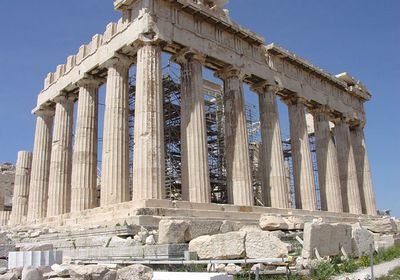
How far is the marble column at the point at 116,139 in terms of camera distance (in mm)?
21875

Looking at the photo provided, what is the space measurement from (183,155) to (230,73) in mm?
6409

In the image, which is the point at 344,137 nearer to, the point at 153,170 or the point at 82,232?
the point at 153,170

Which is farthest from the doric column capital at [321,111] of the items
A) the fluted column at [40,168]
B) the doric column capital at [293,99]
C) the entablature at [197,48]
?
the fluted column at [40,168]

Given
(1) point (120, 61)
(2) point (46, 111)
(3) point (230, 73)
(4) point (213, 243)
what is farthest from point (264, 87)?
(4) point (213, 243)

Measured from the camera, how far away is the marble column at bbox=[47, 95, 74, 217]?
2722 cm

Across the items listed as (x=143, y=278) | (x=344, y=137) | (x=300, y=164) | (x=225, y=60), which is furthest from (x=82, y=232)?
(x=344, y=137)

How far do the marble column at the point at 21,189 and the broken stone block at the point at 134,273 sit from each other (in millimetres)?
26641

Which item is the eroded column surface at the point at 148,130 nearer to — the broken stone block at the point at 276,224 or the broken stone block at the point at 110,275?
the broken stone block at the point at 276,224

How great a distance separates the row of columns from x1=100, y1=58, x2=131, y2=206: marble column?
5 centimetres

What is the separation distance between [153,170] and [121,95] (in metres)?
5.62

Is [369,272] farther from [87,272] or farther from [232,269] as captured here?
[87,272]

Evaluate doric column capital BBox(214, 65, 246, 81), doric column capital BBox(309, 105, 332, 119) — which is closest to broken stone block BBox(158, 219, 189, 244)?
doric column capital BBox(214, 65, 246, 81)

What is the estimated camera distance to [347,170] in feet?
116

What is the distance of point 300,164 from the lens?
2981 centimetres
